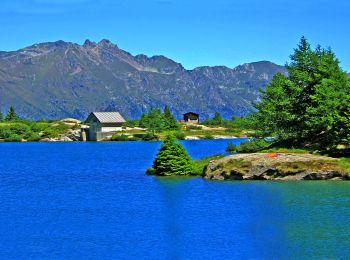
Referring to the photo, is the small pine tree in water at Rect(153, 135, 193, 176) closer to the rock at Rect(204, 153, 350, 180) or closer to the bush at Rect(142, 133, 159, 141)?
the rock at Rect(204, 153, 350, 180)

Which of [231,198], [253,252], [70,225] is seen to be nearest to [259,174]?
[231,198]

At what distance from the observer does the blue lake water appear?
3478cm

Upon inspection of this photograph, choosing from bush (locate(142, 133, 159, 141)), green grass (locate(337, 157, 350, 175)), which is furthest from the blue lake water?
bush (locate(142, 133, 159, 141))

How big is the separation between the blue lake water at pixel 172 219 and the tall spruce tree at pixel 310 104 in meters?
14.1

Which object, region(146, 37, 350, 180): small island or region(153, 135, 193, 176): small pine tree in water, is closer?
region(146, 37, 350, 180): small island

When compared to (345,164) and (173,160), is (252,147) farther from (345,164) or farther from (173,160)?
(345,164)

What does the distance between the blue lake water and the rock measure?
8.18ft

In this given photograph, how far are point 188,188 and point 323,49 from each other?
107ft

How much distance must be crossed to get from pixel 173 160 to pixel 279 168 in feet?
42.2

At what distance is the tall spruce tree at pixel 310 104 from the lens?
72881mm

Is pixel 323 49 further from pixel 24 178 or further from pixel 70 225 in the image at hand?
pixel 70 225

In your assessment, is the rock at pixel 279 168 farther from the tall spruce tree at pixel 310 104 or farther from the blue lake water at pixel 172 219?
the tall spruce tree at pixel 310 104

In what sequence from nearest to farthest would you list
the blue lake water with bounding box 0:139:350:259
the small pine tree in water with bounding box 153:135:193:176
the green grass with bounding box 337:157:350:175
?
the blue lake water with bounding box 0:139:350:259
the green grass with bounding box 337:157:350:175
the small pine tree in water with bounding box 153:135:193:176

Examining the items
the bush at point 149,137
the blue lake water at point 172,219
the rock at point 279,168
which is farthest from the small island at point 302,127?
the bush at point 149,137
